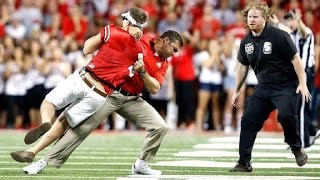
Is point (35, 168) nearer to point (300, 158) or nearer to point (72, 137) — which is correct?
point (72, 137)

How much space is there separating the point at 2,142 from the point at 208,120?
4901mm

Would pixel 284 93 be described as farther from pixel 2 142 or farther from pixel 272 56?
pixel 2 142

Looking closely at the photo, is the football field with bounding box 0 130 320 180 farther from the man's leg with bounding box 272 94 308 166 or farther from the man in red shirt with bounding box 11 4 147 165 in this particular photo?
the man in red shirt with bounding box 11 4 147 165

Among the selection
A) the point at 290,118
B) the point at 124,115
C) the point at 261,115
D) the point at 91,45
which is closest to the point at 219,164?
the point at 261,115

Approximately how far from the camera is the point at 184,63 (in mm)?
18016

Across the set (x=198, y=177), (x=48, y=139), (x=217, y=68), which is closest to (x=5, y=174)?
(x=48, y=139)

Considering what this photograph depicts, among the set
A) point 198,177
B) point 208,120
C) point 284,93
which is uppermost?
point 284,93

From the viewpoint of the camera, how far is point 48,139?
32.3 ft

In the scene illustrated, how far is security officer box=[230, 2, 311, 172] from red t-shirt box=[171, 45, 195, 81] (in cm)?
754

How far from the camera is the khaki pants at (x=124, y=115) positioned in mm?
9953

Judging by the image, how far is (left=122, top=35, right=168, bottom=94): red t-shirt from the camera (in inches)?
392

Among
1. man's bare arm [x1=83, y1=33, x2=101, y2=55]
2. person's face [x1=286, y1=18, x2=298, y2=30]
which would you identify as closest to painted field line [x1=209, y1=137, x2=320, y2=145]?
person's face [x1=286, y1=18, x2=298, y2=30]

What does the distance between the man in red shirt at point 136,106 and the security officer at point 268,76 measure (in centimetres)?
82

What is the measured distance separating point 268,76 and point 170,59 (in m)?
7.70
